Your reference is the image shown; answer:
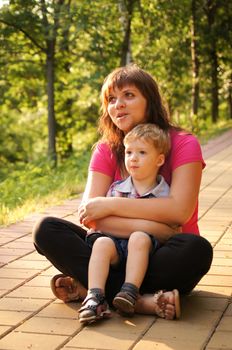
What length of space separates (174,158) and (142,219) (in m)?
0.39

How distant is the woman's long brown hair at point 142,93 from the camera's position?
14.7 ft

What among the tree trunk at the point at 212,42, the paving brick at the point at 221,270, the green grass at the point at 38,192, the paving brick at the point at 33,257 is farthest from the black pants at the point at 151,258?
the tree trunk at the point at 212,42

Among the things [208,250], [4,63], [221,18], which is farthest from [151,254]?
[221,18]

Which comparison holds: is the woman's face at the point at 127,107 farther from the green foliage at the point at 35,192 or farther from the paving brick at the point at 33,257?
the green foliage at the point at 35,192

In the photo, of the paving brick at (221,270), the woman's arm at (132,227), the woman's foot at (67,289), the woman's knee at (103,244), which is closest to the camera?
the woman's knee at (103,244)

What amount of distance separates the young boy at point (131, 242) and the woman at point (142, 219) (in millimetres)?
72

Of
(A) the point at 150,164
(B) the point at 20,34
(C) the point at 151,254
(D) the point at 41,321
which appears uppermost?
(B) the point at 20,34

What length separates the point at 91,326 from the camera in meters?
4.01

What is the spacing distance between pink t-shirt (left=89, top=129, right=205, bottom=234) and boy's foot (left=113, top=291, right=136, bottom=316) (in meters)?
0.71

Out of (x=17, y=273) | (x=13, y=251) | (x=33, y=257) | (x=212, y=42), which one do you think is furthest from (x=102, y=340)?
(x=212, y=42)

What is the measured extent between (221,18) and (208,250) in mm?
19174

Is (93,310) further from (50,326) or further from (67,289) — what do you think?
(67,289)

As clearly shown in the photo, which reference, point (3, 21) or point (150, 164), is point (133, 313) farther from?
point (3, 21)

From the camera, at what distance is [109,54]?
63.5 feet
